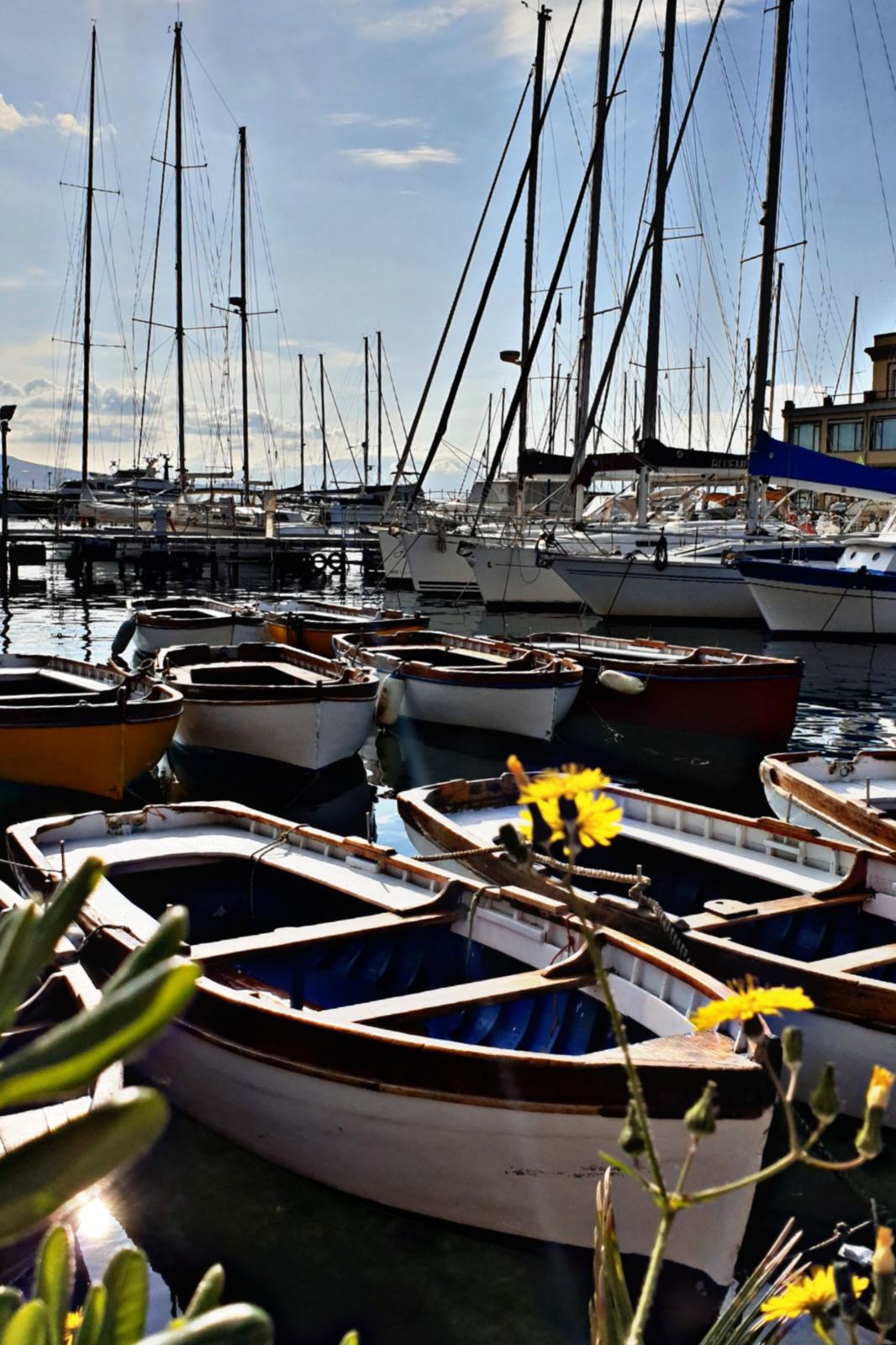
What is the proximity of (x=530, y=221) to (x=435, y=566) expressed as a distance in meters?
12.2

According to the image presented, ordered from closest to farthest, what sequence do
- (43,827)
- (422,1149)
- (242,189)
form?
(422,1149), (43,827), (242,189)

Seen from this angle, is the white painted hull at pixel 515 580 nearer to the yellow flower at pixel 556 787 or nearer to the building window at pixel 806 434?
the building window at pixel 806 434

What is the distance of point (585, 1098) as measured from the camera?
4652 millimetres

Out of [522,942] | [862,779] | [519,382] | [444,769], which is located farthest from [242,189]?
[522,942]

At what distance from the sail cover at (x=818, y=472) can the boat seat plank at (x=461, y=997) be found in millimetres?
24340

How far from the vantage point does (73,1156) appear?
40.2 inches

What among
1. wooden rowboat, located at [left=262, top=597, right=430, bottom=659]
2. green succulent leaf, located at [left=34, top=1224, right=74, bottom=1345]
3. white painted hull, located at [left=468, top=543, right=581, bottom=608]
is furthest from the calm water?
white painted hull, located at [left=468, top=543, right=581, bottom=608]

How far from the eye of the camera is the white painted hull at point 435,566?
40.0 metres

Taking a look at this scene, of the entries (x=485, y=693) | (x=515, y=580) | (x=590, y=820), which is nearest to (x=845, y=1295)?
(x=590, y=820)

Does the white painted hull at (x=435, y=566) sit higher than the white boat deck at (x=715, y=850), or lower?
higher

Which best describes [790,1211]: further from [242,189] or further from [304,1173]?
[242,189]

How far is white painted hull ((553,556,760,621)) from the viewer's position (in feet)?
102

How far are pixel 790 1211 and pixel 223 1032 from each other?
9.68ft

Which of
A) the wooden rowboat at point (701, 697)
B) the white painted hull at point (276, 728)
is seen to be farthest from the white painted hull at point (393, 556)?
the white painted hull at point (276, 728)
